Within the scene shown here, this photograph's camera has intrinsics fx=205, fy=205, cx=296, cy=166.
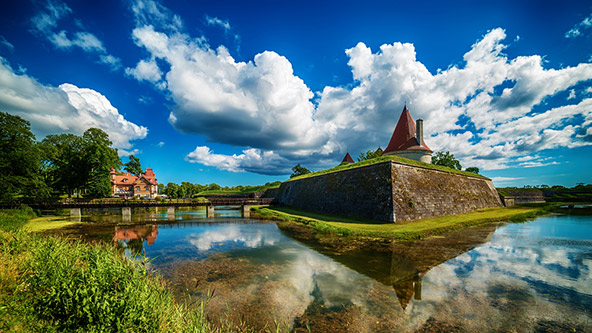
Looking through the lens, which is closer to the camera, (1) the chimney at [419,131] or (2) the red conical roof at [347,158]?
(1) the chimney at [419,131]

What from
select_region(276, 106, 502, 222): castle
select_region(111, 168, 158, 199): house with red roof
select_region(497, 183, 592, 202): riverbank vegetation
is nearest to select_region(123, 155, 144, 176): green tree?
select_region(111, 168, 158, 199): house with red roof

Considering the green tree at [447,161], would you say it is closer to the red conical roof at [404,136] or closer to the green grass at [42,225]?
the red conical roof at [404,136]

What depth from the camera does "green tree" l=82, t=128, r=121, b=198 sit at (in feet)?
115

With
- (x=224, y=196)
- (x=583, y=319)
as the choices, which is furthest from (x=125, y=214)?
(x=583, y=319)

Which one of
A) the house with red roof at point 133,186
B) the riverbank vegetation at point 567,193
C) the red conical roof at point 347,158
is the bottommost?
the riverbank vegetation at point 567,193

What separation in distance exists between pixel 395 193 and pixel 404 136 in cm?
1948

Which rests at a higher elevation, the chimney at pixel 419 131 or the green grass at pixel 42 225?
the chimney at pixel 419 131

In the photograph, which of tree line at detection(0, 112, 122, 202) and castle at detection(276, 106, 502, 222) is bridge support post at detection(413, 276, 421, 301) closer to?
castle at detection(276, 106, 502, 222)

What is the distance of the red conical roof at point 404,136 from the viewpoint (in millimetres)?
34375

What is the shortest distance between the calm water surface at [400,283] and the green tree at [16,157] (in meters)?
20.7

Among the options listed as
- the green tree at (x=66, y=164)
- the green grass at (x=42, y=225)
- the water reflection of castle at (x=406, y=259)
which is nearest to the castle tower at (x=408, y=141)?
the water reflection of castle at (x=406, y=259)

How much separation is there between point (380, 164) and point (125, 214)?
3647cm

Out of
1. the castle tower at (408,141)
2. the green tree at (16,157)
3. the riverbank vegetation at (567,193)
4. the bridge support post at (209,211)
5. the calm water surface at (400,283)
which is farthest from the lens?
the riverbank vegetation at (567,193)

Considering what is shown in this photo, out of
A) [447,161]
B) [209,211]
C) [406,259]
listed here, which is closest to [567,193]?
[447,161]
